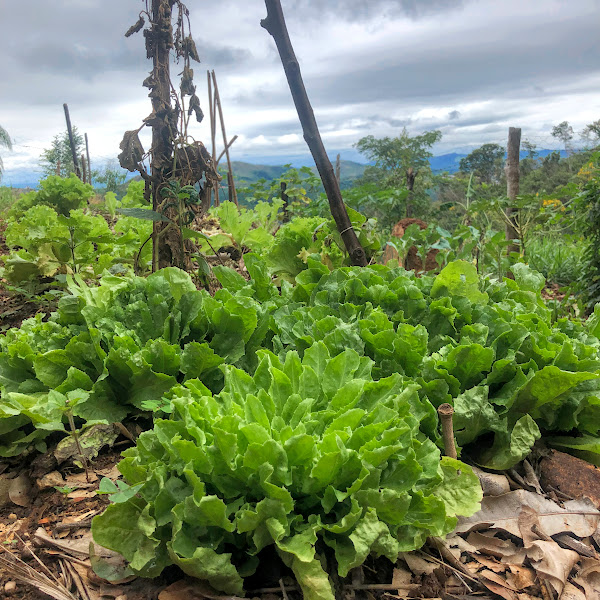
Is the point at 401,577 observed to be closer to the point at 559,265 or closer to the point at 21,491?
the point at 21,491

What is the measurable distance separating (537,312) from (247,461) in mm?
1638

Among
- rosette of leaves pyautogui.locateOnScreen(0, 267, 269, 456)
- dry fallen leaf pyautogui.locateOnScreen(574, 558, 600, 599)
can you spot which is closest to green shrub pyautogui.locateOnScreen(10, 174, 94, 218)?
rosette of leaves pyautogui.locateOnScreen(0, 267, 269, 456)

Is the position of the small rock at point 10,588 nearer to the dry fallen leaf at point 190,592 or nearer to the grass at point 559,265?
the dry fallen leaf at point 190,592

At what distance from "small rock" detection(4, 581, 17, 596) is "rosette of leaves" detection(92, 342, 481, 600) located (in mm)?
293

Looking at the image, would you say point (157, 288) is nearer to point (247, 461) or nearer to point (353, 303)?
point (353, 303)

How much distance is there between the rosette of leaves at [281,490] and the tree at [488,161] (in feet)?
149

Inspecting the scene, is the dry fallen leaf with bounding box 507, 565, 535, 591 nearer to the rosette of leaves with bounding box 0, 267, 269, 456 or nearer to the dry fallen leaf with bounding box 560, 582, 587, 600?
the dry fallen leaf with bounding box 560, 582, 587, 600

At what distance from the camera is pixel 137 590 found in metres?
1.26

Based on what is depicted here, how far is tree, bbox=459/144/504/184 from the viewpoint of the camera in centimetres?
4316

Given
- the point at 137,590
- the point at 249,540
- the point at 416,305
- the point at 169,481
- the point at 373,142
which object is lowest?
the point at 137,590

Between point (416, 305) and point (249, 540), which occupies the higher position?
point (416, 305)

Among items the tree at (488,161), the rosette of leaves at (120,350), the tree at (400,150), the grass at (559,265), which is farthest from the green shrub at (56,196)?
the tree at (488,161)

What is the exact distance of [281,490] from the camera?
1.15m

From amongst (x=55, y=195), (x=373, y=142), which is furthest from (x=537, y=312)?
(x=373, y=142)
